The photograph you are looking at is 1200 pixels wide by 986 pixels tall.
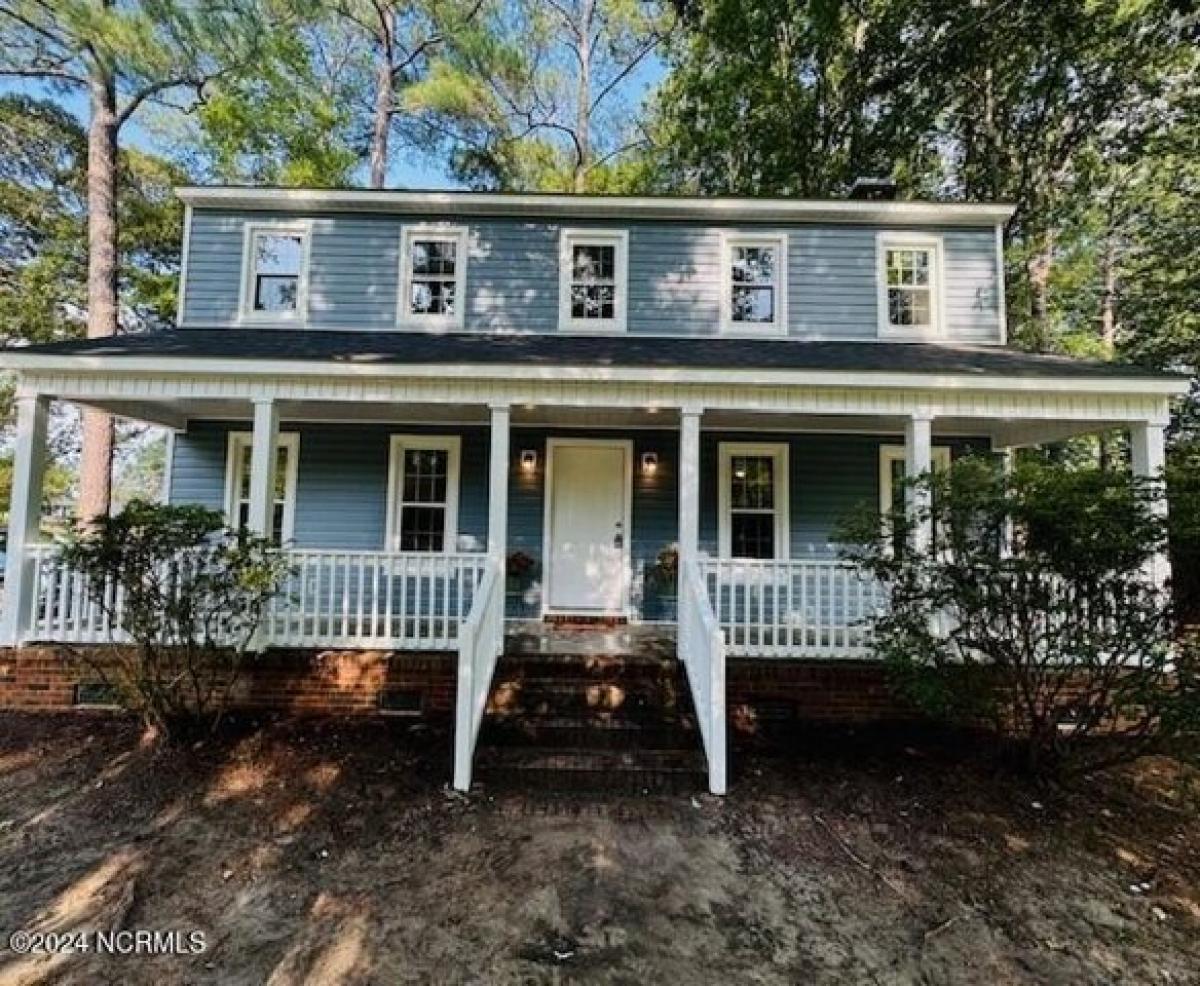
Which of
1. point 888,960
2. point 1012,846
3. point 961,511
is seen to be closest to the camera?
point 888,960

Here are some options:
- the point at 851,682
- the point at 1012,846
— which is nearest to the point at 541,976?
the point at 1012,846

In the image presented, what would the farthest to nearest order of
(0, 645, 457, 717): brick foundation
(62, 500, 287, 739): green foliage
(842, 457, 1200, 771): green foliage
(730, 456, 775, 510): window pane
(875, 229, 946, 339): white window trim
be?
(875, 229, 946, 339): white window trim → (730, 456, 775, 510): window pane → (0, 645, 457, 717): brick foundation → (62, 500, 287, 739): green foliage → (842, 457, 1200, 771): green foliage

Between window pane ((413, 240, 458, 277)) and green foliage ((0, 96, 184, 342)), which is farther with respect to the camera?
green foliage ((0, 96, 184, 342))

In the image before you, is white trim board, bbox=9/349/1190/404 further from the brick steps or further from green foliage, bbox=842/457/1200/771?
the brick steps

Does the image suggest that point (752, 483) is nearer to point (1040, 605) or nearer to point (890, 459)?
point (890, 459)

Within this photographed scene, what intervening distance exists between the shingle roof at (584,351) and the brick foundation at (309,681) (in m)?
2.79

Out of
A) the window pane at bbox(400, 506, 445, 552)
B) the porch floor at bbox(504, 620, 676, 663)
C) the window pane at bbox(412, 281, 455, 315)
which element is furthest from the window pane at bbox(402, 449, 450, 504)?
the porch floor at bbox(504, 620, 676, 663)

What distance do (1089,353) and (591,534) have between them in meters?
14.4

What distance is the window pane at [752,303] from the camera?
8656 millimetres

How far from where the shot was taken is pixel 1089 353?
15602mm

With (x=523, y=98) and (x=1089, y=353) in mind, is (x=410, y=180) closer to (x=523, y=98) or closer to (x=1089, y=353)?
(x=523, y=98)

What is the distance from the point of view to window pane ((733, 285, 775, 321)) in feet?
28.4

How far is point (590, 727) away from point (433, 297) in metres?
6.18

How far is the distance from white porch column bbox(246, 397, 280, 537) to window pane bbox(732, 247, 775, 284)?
596cm
